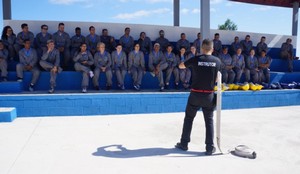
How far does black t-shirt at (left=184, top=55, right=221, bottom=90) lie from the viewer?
3850 mm

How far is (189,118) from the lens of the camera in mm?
4020

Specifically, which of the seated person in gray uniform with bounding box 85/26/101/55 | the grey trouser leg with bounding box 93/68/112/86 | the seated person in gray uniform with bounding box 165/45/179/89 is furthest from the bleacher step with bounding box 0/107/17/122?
the seated person in gray uniform with bounding box 165/45/179/89

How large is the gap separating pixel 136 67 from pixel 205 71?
4210mm

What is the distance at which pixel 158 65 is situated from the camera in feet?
26.0

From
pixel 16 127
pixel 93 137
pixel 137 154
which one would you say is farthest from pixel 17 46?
pixel 137 154

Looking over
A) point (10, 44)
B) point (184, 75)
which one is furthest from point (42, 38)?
point (184, 75)

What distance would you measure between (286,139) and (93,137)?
308 centimetres

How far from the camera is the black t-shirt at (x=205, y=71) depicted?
385cm

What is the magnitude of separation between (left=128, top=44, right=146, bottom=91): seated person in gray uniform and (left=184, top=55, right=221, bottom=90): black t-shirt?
154 inches

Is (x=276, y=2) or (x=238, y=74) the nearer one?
(x=238, y=74)

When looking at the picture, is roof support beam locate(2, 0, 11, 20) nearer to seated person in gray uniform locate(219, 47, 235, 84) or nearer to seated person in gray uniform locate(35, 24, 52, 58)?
seated person in gray uniform locate(35, 24, 52, 58)

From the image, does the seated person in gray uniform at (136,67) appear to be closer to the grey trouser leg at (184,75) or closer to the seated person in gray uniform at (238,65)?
the grey trouser leg at (184,75)

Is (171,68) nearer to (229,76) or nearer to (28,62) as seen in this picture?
(229,76)

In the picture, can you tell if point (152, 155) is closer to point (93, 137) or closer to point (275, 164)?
point (93, 137)
